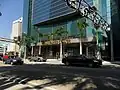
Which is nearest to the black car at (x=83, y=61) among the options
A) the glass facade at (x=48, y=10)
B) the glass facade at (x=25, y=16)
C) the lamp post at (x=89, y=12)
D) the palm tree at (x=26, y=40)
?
the lamp post at (x=89, y=12)

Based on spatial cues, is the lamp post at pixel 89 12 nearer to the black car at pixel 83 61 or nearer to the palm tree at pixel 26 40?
the black car at pixel 83 61

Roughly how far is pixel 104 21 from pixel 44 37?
3308 cm

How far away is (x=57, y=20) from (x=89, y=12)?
110 feet

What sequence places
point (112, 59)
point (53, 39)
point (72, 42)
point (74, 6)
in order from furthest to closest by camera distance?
1. point (53, 39)
2. point (72, 42)
3. point (112, 59)
4. point (74, 6)

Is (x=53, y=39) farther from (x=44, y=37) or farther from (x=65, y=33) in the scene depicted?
(x=44, y=37)

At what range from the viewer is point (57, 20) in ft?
250

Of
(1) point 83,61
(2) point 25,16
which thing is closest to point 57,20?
(2) point 25,16

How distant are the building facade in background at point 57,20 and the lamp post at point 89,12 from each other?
1798 millimetres

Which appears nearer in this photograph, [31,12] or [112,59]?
[112,59]

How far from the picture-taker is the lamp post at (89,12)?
35366mm

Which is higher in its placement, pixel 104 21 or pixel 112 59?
pixel 104 21

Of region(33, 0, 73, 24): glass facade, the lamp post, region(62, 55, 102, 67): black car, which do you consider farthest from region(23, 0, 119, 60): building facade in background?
region(62, 55, 102, 67): black car

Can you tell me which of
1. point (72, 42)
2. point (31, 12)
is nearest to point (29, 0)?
point (31, 12)

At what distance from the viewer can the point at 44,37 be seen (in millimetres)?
78688
